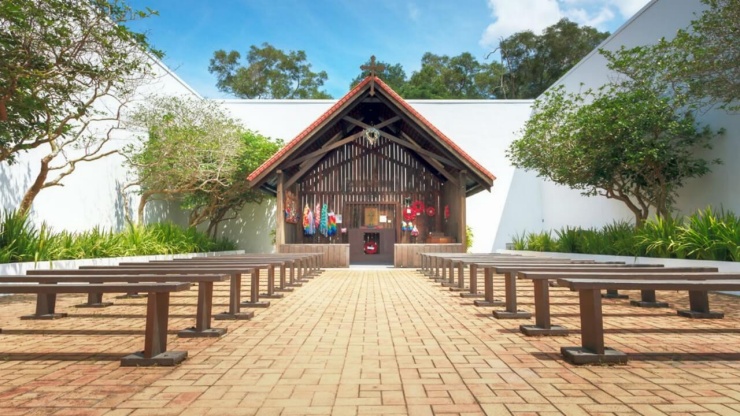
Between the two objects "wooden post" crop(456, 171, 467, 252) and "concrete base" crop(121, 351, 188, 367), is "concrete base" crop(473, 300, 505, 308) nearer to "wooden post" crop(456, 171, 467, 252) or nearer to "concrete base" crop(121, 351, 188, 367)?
"concrete base" crop(121, 351, 188, 367)

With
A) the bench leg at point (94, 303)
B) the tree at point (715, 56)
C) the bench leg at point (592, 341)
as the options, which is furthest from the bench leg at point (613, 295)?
the bench leg at point (94, 303)

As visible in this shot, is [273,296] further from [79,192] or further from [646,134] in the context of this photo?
[646,134]

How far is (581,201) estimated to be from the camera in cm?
1698

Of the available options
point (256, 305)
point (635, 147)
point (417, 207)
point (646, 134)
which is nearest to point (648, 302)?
point (256, 305)

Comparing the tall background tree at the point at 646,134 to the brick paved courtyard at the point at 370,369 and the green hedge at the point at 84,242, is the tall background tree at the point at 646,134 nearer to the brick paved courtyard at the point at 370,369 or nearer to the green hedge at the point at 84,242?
the brick paved courtyard at the point at 370,369

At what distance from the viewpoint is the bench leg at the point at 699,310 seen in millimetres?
5148

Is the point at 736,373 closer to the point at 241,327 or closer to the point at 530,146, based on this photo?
the point at 241,327

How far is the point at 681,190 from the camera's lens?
12008 mm

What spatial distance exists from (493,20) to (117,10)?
42.4 metres

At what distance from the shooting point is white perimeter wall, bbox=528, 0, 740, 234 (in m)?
10.5

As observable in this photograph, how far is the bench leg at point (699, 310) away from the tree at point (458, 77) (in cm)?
2823

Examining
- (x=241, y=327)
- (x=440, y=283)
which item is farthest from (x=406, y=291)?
(x=241, y=327)

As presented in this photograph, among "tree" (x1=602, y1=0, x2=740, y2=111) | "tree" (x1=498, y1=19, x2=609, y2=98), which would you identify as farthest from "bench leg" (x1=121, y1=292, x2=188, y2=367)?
"tree" (x1=498, y1=19, x2=609, y2=98)

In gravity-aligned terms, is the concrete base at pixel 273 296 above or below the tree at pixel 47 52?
below
